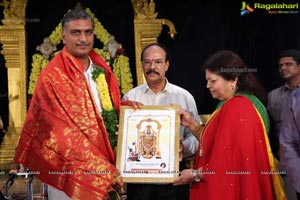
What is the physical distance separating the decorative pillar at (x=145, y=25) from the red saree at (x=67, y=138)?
363 cm

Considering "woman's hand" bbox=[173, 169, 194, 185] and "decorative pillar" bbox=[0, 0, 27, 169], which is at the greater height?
"decorative pillar" bbox=[0, 0, 27, 169]

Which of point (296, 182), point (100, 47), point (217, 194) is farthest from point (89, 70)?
point (100, 47)

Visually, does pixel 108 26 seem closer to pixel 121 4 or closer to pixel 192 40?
pixel 121 4

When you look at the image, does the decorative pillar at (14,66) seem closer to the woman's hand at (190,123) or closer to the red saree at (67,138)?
the red saree at (67,138)

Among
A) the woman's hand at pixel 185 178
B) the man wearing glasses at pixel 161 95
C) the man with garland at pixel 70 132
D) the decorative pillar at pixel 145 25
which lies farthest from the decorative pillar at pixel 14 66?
the woman's hand at pixel 185 178

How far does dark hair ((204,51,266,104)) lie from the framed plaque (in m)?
0.49

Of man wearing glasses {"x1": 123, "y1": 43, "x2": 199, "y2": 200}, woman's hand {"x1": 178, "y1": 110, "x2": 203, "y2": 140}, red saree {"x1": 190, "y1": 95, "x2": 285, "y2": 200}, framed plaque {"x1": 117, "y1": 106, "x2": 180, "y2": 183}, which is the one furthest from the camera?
man wearing glasses {"x1": 123, "y1": 43, "x2": 199, "y2": 200}

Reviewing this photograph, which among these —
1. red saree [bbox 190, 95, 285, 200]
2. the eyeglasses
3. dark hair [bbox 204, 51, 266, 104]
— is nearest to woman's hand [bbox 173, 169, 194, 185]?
red saree [bbox 190, 95, 285, 200]

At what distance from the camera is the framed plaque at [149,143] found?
11.2 ft

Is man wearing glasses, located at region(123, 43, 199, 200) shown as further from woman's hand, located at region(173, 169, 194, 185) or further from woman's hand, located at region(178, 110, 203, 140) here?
woman's hand, located at region(173, 169, 194, 185)

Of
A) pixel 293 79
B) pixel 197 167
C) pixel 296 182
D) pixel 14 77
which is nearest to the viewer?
pixel 296 182

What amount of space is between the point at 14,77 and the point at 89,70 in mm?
3694

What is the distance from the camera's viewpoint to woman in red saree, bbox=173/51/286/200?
297cm

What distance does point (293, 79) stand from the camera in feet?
16.3
